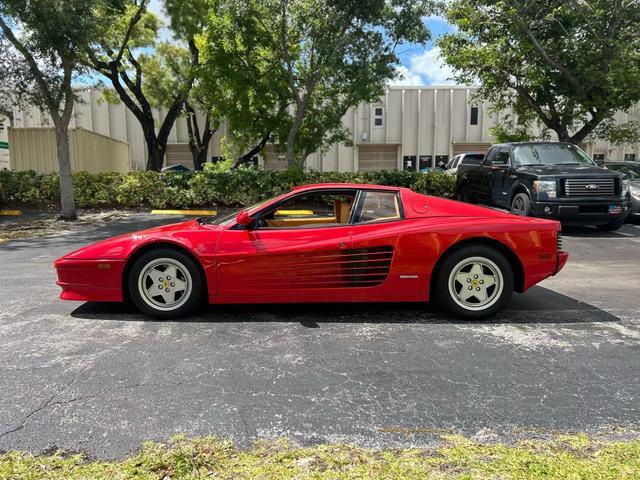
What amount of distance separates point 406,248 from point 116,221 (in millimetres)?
10525

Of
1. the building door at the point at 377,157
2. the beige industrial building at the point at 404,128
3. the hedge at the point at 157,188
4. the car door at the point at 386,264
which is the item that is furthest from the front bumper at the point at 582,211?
the building door at the point at 377,157

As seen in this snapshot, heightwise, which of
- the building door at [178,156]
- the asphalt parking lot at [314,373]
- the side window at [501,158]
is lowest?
the asphalt parking lot at [314,373]

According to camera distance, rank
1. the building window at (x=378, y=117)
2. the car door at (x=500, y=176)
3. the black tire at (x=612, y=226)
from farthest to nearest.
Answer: the building window at (x=378, y=117) < the car door at (x=500, y=176) < the black tire at (x=612, y=226)

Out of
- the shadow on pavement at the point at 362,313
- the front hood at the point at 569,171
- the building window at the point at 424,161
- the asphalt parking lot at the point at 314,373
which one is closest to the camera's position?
the asphalt parking lot at the point at 314,373

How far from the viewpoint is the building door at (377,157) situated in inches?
1309

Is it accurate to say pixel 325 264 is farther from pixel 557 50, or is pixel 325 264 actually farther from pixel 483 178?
pixel 557 50

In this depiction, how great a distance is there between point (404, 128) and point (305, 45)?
1852 centimetres

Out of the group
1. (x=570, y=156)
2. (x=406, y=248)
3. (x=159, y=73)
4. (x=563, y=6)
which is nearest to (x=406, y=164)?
(x=159, y=73)

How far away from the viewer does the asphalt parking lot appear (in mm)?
2617

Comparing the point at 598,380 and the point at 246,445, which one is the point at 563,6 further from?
the point at 246,445

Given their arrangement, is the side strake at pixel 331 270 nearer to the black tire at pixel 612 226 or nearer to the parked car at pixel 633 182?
the black tire at pixel 612 226

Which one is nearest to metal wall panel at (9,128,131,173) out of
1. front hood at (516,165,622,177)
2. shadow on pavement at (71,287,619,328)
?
shadow on pavement at (71,287,619,328)

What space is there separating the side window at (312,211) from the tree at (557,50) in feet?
36.2

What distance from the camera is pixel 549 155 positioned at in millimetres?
10641
